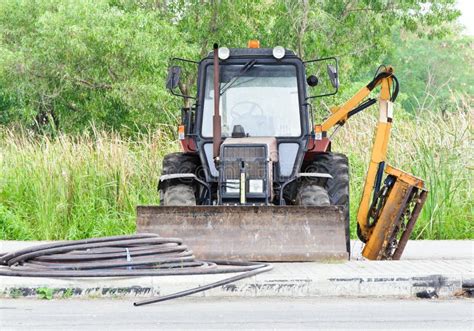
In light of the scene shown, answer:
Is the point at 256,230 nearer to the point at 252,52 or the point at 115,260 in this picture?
the point at 115,260

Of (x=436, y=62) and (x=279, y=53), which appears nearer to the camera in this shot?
(x=279, y=53)

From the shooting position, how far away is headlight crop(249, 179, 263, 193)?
41.4 feet

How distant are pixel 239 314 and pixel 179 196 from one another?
164 inches

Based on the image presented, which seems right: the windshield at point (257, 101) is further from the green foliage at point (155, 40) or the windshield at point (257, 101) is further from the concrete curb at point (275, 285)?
the green foliage at point (155, 40)

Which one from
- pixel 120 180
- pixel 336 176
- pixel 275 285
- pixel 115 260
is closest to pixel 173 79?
pixel 336 176

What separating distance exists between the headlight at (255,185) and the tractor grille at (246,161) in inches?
1.8

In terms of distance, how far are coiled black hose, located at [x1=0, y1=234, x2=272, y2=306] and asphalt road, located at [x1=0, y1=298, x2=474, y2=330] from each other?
59 cm

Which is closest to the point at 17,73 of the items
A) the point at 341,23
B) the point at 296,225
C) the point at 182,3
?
the point at 182,3

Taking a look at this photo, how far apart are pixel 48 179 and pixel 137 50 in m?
7.47

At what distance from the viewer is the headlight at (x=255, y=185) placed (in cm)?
1261

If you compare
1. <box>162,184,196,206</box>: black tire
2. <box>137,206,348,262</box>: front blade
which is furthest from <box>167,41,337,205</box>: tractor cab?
<box>137,206,348,262</box>: front blade

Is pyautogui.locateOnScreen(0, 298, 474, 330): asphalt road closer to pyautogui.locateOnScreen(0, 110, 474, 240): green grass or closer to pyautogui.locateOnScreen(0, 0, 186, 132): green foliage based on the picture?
pyautogui.locateOnScreen(0, 110, 474, 240): green grass

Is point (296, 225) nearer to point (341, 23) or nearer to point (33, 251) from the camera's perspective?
point (33, 251)

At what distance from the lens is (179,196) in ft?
42.8
